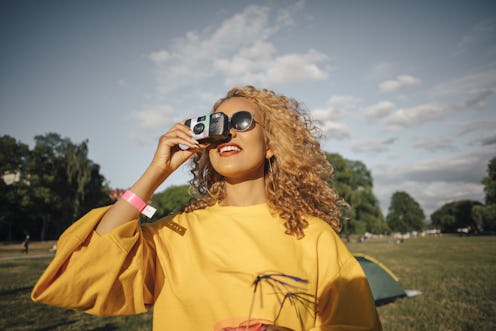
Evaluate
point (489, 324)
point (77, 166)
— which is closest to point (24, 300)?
point (489, 324)

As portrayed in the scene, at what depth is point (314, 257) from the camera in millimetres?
1927

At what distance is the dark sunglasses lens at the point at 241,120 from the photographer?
228 centimetres

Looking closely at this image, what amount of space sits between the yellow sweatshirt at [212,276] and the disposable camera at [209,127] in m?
0.60

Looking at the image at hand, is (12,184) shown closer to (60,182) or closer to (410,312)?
(60,182)

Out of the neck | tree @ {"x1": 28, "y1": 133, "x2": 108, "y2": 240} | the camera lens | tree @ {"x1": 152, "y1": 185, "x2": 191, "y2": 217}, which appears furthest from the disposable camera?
tree @ {"x1": 152, "y1": 185, "x2": 191, "y2": 217}

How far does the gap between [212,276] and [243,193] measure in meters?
0.74

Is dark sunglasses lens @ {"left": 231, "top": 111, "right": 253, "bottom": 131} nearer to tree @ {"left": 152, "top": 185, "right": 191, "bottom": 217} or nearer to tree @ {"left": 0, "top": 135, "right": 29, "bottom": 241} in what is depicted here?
tree @ {"left": 0, "top": 135, "right": 29, "bottom": 241}

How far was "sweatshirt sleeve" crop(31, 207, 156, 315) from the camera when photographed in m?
1.52

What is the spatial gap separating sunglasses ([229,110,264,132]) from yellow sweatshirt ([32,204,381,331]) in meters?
0.71

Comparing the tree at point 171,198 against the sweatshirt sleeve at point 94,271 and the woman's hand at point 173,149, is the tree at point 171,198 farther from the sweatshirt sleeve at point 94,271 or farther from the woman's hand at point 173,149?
the sweatshirt sleeve at point 94,271

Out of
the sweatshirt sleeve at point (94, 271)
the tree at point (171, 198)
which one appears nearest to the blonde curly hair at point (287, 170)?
the sweatshirt sleeve at point (94, 271)

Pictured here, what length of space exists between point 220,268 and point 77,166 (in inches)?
2045

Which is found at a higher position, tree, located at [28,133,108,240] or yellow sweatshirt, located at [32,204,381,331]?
tree, located at [28,133,108,240]

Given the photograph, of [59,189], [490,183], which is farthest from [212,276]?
[490,183]
